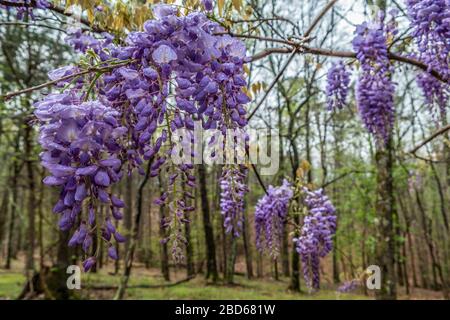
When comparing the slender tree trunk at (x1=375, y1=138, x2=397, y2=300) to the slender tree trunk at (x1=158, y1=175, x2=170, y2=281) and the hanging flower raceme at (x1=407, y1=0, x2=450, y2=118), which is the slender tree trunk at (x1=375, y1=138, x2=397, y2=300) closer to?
the slender tree trunk at (x1=158, y1=175, x2=170, y2=281)

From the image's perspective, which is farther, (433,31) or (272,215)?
(272,215)

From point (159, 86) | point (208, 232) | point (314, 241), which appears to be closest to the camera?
point (159, 86)

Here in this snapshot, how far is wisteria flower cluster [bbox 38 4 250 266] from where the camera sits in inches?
43.3

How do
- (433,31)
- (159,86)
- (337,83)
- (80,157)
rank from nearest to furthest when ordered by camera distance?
(80,157) < (159,86) < (433,31) < (337,83)

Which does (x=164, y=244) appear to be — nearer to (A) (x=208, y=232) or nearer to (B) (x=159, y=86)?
(B) (x=159, y=86)

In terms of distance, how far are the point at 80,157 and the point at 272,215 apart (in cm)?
284

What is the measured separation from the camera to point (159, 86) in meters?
1.16

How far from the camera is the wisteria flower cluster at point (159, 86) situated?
3.60 feet

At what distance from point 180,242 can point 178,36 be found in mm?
748

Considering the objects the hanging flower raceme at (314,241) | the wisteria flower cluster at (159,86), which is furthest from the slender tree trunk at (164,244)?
the hanging flower raceme at (314,241)

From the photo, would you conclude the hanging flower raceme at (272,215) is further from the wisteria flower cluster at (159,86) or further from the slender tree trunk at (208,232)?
the slender tree trunk at (208,232)

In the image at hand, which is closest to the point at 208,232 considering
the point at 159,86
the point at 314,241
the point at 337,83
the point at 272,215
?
the point at 314,241
